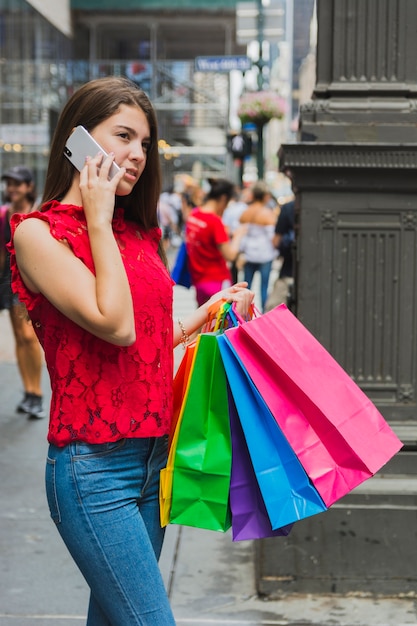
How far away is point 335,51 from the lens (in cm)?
463

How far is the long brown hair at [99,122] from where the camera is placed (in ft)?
8.59

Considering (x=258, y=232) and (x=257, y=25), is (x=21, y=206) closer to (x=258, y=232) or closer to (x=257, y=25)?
(x=258, y=232)

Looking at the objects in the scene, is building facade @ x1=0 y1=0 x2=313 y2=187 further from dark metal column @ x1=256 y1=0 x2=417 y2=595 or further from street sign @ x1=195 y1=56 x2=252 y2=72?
dark metal column @ x1=256 y1=0 x2=417 y2=595

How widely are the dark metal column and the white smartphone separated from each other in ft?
6.68

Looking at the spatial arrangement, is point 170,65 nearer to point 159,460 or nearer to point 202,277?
point 202,277

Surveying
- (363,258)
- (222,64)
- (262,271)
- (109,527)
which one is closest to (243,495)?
(109,527)

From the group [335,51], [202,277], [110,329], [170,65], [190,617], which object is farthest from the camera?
[170,65]

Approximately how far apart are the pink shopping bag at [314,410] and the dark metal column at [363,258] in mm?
1895

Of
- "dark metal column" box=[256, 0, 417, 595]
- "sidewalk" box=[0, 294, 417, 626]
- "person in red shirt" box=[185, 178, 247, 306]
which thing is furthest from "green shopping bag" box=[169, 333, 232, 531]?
"person in red shirt" box=[185, 178, 247, 306]

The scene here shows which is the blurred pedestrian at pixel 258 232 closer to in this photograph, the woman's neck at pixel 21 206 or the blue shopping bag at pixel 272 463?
the woman's neck at pixel 21 206

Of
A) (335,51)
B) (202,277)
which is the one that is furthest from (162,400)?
(202,277)

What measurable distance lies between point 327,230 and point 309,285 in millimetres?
261

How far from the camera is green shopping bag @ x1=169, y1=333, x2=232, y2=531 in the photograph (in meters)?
2.63

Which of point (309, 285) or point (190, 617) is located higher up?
point (309, 285)
